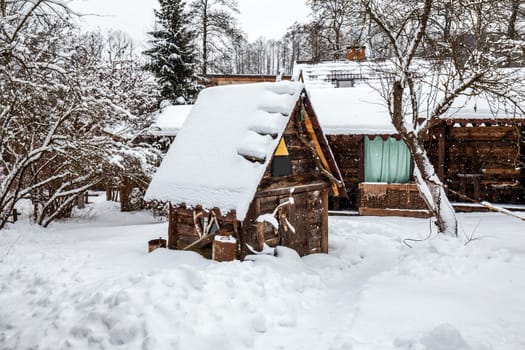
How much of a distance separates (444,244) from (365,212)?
222 inches

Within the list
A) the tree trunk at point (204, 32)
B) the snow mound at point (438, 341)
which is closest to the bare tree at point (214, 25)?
the tree trunk at point (204, 32)

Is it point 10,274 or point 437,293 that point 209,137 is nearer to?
point 10,274

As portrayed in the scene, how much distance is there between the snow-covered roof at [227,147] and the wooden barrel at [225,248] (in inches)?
21.8

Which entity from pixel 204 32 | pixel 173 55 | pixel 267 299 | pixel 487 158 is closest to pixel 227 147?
pixel 267 299

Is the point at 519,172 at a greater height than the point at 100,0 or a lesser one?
lesser

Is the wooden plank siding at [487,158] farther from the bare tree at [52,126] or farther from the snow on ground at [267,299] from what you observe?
the bare tree at [52,126]

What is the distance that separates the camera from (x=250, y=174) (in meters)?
7.18

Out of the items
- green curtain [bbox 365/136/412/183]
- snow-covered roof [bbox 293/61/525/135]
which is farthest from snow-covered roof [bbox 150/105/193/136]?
green curtain [bbox 365/136/412/183]

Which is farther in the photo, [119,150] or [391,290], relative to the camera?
[119,150]

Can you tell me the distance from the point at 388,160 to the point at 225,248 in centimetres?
832

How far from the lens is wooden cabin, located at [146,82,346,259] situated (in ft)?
24.1

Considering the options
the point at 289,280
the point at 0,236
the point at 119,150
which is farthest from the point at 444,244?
the point at 0,236

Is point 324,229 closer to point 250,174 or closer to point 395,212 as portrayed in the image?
point 250,174

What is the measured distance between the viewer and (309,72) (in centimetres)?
1981
